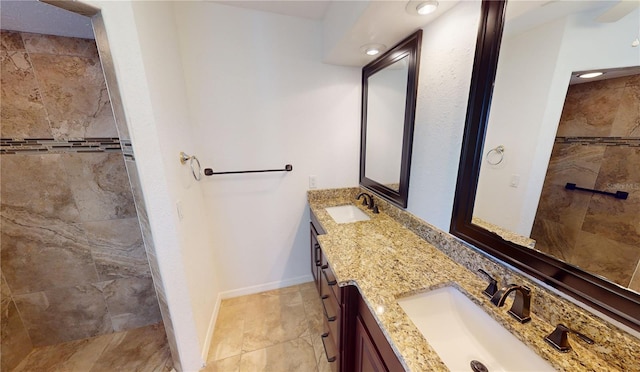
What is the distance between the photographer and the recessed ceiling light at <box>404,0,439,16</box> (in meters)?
0.97

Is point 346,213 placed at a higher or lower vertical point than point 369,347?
higher

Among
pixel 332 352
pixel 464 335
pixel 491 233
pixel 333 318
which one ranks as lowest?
pixel 332 352

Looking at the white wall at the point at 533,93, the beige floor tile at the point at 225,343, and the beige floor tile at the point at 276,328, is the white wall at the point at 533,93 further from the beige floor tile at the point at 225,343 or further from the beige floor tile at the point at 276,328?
the beige floor tile at the point at 225,343

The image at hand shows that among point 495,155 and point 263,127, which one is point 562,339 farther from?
point 263,127

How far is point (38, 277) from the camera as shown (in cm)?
151

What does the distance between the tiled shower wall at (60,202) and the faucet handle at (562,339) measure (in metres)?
2.33

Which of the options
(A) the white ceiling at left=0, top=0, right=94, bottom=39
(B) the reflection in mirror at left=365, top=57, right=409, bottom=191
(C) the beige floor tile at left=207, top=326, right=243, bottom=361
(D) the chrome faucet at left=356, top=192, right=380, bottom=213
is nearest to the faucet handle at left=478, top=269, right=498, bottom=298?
(B) the reflection in mirror at left=365, top=57, right=409, bottom=191

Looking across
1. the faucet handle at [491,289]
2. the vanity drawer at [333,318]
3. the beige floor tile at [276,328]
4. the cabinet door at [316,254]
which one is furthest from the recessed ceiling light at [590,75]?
the beige floor tile at [276,328]

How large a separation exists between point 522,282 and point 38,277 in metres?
2.88

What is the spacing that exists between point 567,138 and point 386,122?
106 centimetres

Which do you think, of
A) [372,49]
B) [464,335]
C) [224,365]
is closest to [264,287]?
[224,365]

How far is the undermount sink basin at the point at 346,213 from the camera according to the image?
185cm

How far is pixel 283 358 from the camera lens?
1509mm

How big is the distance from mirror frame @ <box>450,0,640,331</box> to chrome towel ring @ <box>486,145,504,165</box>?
36 mm
